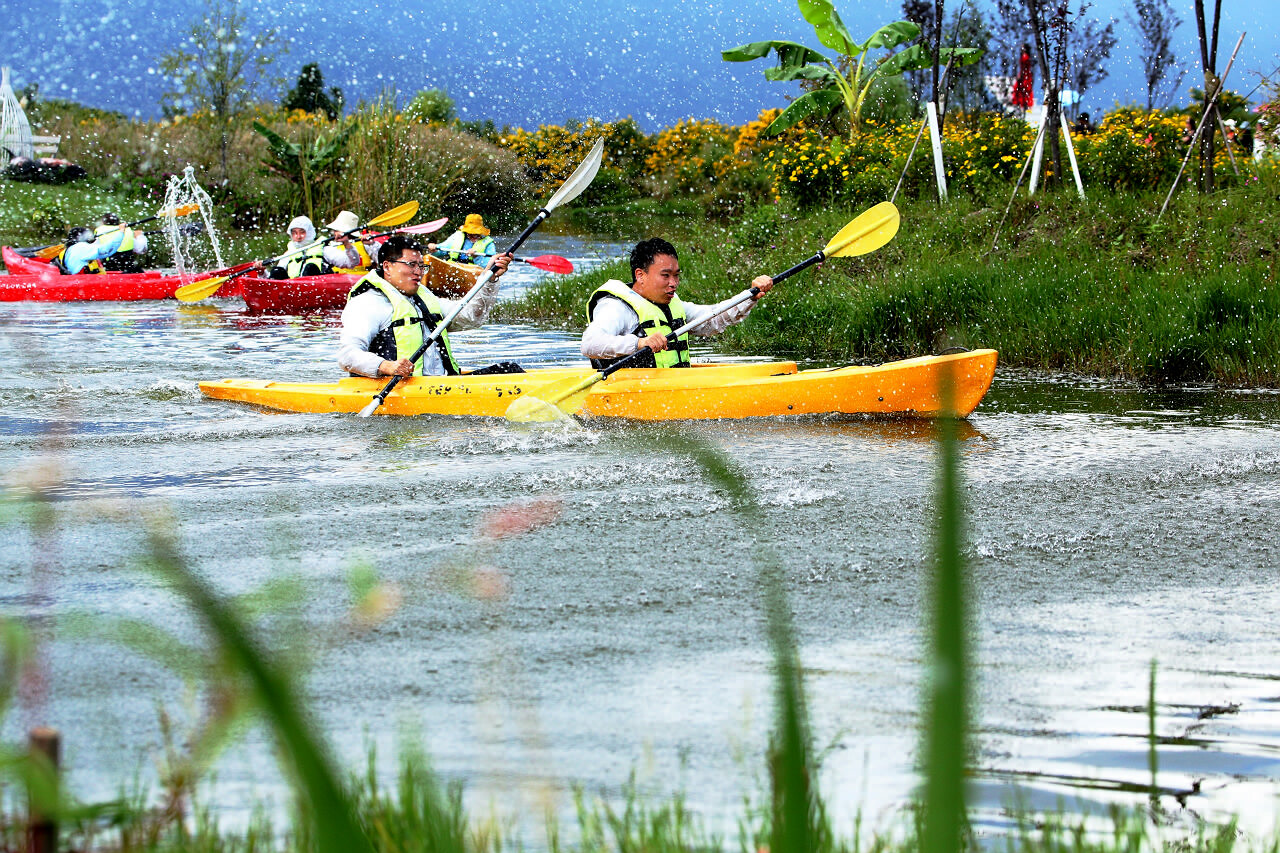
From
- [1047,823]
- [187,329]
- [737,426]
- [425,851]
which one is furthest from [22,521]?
[187,329]

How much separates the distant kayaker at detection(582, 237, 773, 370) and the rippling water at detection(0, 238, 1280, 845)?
516mm

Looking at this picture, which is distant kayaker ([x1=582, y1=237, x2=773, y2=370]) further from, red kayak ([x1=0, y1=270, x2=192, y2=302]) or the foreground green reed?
red kayak ([x1=0, y1=270, x2=192, y2=302])

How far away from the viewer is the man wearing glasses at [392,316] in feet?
22.7

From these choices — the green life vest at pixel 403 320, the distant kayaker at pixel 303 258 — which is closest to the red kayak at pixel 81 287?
the distant kayaker at pixel 303 258

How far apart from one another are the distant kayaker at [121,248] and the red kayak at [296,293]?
265cm

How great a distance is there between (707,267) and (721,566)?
8.51 metres

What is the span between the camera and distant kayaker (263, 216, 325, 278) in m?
13.8

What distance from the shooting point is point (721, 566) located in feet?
12.8

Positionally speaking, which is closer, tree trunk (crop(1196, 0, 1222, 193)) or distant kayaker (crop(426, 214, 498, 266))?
tree trunk (crop(1196, 0, 1222, 193))

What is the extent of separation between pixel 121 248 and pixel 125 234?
0.55 feet

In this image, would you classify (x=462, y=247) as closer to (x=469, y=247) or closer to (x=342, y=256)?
(x=469, y=247)

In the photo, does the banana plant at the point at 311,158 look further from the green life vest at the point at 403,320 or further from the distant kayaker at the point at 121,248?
the green life vest at the point at 403,320

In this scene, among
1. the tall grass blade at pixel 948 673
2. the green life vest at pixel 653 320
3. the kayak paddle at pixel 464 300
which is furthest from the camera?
the kayak paddle at pixel 464 300

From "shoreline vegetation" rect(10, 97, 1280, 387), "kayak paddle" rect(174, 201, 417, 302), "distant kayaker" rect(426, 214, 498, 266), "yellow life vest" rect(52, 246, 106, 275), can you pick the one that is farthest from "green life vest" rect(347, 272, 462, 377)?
"yellow life vest" rect(52, 246, 106, 275)
